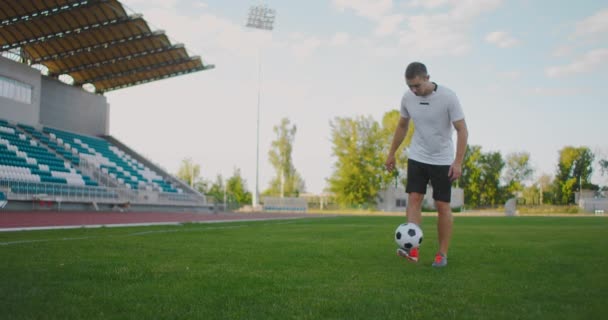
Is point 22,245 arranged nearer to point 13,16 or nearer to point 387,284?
point 387,284

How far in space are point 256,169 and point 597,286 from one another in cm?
4346

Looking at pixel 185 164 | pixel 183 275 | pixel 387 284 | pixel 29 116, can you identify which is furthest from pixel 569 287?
pixel 185 164

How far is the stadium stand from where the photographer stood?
24.7 meters

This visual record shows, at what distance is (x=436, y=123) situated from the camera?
5.56 meters

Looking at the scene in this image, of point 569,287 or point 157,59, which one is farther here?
point 157,59

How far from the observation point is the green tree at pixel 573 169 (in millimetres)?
88750

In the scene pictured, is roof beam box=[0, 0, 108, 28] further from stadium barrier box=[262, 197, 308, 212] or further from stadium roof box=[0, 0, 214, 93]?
stadium barrier box=[262, 197, 308, 212]

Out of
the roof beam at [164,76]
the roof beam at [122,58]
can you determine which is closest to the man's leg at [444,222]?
the roof beam at [122,58]

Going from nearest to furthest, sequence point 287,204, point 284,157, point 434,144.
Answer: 1. point 434,144
2. point 287,204
3. point 284,157

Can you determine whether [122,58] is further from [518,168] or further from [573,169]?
[573,169]

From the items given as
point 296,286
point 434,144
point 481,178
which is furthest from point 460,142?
point 481,178

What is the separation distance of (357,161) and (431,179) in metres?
55.3

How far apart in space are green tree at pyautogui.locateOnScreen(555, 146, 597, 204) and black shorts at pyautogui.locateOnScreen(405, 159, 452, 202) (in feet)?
307

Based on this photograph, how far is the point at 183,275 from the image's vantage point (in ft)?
14.6
